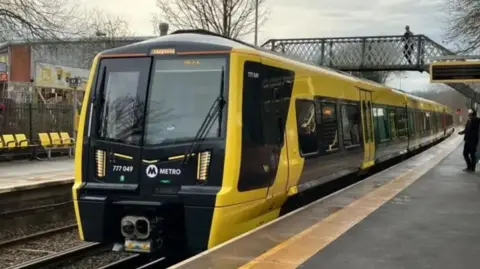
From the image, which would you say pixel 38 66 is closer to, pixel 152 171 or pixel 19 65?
pixel 19 65

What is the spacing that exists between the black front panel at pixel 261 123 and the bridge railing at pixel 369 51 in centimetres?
3151

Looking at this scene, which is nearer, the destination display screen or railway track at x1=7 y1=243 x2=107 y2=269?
railway track at x1=7 y1=243 x2=107 y2=269

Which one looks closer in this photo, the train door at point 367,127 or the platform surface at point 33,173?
the platform surface at point 33,173

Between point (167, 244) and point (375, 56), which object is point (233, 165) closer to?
point (167, 244)

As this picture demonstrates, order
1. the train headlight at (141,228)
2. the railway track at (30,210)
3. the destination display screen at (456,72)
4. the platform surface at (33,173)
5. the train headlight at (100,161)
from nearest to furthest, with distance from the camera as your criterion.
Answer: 1. the train headlight at (141,228)
2. the train headlight at (100,161)
3. the railway track at (30,210)
4. the platform surface at (33,173)
5. the destination display screen at (456,72)

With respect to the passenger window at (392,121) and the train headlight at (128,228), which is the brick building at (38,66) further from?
the train headlight at (128,228)

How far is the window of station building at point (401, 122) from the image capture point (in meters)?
20.3

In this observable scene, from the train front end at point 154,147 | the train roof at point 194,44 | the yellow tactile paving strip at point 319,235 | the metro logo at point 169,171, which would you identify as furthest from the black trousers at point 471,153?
the metro logo at point 169,171

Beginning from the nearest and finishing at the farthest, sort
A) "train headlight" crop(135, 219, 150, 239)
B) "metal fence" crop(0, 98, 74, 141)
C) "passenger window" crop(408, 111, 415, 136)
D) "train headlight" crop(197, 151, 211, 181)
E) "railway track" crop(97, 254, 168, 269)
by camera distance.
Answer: "train headlight" crop(197, 151, 211, 181)
"train headlight" crop(135, 219, 150, 239)
"railway track" crop(97, 254, 168, 269)
"metal fence" crop(0, 98, 74, 141)
"passenger window" crop(408, 111, 415, 136)

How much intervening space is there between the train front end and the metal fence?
1452 centimetres

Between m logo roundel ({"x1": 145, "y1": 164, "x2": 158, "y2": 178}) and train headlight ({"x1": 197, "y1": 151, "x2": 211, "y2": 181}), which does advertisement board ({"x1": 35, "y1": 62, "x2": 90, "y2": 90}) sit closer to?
m logo roundel ({"x1": 145, "y1": 164, "x2": 158, "y2": 178})

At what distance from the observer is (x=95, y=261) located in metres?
9.58

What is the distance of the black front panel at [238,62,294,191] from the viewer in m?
A: 7.36

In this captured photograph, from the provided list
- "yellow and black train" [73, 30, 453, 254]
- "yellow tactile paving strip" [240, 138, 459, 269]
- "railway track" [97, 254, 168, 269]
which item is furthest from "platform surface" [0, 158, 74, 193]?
"yellow tactile paving strip" [240, 138, 459, 269]
